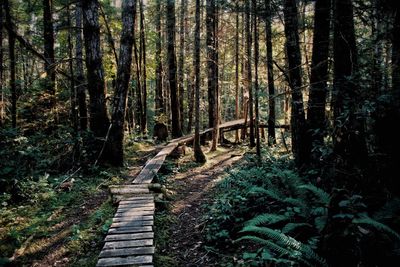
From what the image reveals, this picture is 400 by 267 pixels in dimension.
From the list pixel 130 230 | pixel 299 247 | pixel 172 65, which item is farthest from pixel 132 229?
pixel 172 65

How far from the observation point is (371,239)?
414 centimetres

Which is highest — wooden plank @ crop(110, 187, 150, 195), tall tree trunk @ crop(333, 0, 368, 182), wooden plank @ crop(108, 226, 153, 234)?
tall tree trunk @ crop(333, 0, 368, 182)

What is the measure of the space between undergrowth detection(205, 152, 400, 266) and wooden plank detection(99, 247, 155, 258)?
1228mm

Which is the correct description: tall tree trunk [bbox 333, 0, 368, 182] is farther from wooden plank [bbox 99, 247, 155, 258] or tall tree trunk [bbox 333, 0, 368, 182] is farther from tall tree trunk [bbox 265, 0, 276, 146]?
tall tree trunk [bbox 265, 0, 276, 146]

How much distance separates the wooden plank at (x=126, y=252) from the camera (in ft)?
16.2

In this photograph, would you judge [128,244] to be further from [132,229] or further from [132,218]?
[132,218]

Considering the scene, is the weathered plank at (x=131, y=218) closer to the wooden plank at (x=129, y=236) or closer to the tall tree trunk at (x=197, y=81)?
the wooden plank at (x=129, y=236)

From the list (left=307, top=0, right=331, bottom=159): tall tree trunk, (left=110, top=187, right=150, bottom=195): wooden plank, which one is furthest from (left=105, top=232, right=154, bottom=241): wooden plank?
(left=307, top=0, right=331, bottom=159): tall tree trunk

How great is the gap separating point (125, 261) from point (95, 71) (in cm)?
804

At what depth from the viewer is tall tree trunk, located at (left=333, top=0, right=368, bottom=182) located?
5328 mm

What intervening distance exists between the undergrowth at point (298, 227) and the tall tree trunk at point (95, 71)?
18.7 ft

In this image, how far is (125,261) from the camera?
4.75 m

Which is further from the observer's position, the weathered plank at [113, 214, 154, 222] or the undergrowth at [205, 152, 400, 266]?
the weathered plank at [113, 214, 154, 222]

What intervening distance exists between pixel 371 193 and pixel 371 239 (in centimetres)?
137
